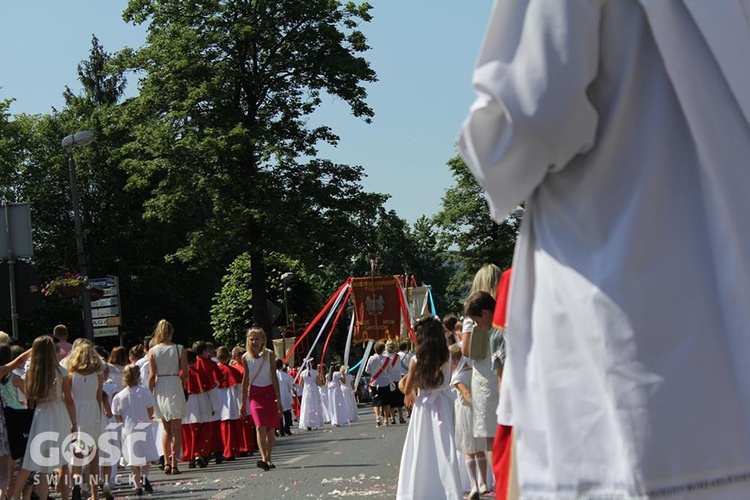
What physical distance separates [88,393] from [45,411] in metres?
1.40

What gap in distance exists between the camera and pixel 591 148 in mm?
2695

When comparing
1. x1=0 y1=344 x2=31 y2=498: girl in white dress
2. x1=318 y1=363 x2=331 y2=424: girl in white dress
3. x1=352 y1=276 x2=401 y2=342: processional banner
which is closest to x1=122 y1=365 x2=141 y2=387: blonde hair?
x1=0 y1=344 x2=31 y2=498: girl in white dress

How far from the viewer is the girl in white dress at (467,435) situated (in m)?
12.2

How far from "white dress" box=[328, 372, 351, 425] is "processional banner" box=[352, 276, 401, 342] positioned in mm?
8916

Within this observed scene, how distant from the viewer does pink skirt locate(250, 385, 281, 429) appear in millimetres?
17891

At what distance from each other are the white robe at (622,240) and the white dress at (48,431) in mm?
10296

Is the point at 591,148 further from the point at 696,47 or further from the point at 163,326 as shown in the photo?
the point at 163,326

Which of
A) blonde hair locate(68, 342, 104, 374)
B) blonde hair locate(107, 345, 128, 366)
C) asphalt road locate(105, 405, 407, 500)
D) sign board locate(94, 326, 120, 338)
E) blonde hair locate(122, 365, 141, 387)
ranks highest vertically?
sign board locate(94, 326, 120, 338)

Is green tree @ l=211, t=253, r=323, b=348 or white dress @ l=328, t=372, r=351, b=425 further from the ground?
green tree @ l=211, t=253, r=323, b=348

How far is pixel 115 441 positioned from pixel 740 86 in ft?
46.4

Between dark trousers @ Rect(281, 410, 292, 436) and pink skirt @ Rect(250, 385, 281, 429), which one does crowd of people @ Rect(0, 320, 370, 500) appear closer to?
pink skirt @ Rect(250, 385, 281, 429)

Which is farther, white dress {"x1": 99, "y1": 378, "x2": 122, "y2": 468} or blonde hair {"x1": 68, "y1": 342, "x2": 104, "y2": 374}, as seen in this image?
white dress {"x1": 99, "y1": 378, "x2": 122, "y2": 468}

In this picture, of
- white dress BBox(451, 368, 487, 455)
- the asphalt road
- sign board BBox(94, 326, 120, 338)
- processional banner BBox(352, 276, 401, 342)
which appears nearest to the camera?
white dress BBox(451, 368, 487, 455)

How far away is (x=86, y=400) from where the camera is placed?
14070 mm
